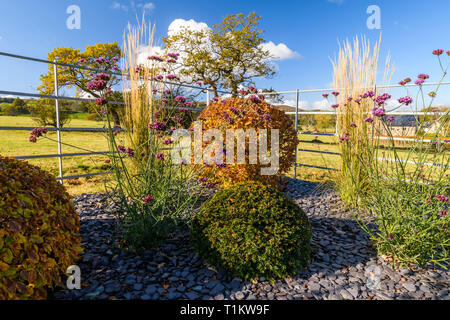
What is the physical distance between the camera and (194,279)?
6.23 feet

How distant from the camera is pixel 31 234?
1534 millimetres

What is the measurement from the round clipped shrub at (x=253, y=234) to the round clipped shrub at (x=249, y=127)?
1105 millimetres

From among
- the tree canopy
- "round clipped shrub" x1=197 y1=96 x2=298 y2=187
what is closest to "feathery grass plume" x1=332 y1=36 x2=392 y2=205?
"round clipped shrub" x1=197 y1=96 x2=298 y2=187

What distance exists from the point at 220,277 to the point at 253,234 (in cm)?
37

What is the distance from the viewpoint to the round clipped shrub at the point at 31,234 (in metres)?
1.43

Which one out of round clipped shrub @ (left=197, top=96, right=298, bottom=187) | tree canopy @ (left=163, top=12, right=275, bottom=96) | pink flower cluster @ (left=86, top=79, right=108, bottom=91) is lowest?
round clipped shrub @ (left=197, top=96, right=298, bottom=187)

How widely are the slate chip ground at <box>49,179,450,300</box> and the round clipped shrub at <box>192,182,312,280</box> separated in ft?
0.31

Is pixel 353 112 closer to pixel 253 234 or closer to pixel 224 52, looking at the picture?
pixel 253 234

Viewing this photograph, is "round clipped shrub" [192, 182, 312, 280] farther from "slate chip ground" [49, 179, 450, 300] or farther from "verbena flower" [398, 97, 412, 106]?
"verbena flower" [398, 97, 412, 106]

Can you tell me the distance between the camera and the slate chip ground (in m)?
1.75

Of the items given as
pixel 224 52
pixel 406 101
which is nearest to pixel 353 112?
pixel 406 101

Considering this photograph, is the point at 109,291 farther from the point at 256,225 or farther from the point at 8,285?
the point at 256,225
